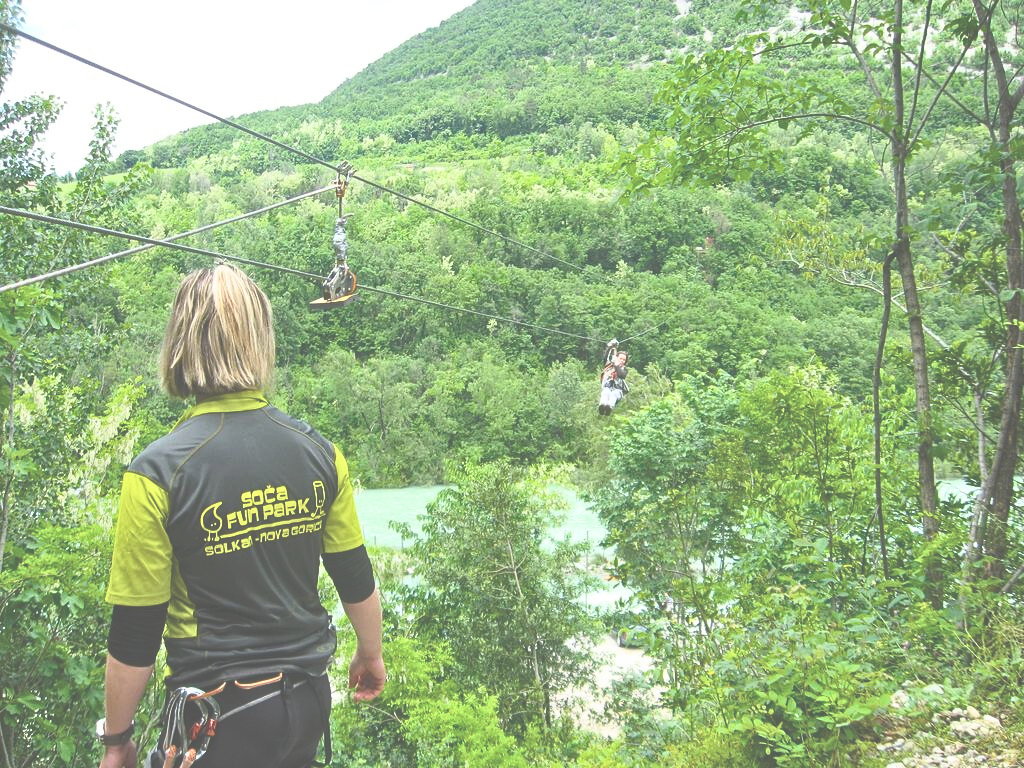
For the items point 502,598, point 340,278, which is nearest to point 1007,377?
point 340,278

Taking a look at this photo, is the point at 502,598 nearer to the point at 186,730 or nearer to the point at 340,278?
the point at 340,278

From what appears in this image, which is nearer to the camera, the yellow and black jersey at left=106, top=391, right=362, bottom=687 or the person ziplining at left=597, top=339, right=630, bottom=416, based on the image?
the yellow and black jersey at left=106, top=391, right=362, bottom=687

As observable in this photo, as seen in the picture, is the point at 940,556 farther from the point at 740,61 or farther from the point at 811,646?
the point at 740,61

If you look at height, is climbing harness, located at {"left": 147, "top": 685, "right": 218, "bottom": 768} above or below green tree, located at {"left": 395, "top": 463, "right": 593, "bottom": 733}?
above

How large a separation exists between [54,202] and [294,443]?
8854 millimetres

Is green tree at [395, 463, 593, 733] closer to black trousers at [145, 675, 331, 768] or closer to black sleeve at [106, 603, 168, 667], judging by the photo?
black trousers at [145, 675, 331, 768]

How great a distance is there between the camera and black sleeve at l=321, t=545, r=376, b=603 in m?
1.35

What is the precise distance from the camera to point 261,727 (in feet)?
3.86

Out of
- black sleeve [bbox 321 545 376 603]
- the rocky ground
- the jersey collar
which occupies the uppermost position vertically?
the jersey collar

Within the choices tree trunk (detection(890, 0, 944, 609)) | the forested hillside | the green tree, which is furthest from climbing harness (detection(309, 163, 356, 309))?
the green tree

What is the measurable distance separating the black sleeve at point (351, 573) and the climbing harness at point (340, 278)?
2.80 m

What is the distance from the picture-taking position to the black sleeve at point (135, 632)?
1.11 meters

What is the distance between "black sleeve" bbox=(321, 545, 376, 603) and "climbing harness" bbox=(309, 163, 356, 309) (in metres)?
2.80

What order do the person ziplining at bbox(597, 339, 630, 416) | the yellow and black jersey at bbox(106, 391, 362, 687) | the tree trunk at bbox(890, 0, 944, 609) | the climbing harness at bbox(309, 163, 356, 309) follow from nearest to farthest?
1. the yellow and black jersey at bbox(106, 391, 362, 687)
2. the tree trunk at bbox(890, 0, 944, 609)
3. the climbing harness at bbox(309, 163, 356, 309)
4. the person ziplining at bbox(597, 339, 630, 416)
